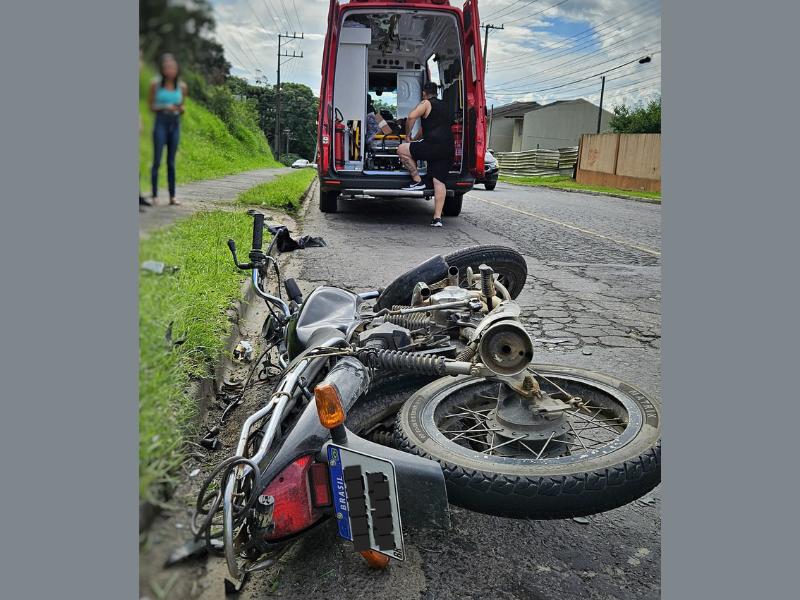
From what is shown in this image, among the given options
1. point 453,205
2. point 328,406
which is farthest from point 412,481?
point 453,205

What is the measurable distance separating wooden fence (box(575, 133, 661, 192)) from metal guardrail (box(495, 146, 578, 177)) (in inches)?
1.8

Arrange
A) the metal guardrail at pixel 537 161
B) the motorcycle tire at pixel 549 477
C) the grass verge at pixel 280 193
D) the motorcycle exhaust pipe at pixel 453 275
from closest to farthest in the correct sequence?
the motorcycle tire at pixel 549 477, the metal guardrail at pixel 537 161, the motorcycle exhaust pipe at pixel 453 275, the grass verge at pixel 280 193

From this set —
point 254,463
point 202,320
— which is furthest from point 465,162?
point 254,463

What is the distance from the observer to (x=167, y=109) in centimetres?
88

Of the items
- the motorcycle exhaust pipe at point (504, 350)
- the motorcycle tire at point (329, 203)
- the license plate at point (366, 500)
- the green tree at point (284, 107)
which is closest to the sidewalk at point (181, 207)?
the green tree at point (284, 107)

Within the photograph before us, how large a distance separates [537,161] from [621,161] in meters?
0.68

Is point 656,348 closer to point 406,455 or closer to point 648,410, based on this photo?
point 648,410

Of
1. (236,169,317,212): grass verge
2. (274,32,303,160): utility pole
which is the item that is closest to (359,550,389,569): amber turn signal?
(274,32,303,160): utility pole

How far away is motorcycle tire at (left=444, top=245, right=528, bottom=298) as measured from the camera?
8.98ft

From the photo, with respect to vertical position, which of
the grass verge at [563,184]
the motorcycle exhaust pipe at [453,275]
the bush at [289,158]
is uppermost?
the bush at [289,158]

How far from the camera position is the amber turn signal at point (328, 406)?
1349 millimetres

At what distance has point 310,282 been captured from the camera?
4309 millimetres

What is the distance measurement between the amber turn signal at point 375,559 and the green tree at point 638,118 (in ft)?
3.96

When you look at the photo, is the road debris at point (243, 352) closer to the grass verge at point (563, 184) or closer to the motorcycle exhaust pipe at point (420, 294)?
the motorcycle exhaust pipe at point (420, 294)
